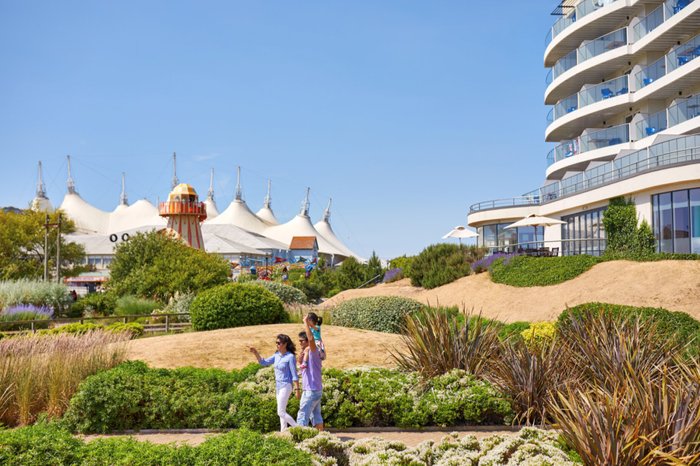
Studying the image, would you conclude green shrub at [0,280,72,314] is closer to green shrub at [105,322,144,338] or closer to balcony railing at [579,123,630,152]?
green shrub at [105,322,144,338]

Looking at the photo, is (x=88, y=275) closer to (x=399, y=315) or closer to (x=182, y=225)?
(x=182, y=225)

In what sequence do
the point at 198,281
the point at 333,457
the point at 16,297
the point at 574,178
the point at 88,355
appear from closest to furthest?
the point at 333,457 < the point at 88,355 < the point at 16,297 < the point at 198,281 < the point at 574,178

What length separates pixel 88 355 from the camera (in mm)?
11266

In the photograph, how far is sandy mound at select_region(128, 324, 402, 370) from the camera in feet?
47.8

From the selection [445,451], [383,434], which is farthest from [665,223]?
[445,451]

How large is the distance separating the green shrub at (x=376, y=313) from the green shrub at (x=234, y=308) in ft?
8.44

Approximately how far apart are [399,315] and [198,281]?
32.6 feet

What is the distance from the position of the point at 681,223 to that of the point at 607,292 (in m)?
7.38

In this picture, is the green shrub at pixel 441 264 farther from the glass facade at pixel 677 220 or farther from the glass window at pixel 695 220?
A: the glass window at pixel 695 220

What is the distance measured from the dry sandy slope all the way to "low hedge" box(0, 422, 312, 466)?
1378cm

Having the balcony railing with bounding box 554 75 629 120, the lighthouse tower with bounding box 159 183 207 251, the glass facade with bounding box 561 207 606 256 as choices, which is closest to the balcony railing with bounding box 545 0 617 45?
the balcony railing with bounding box 554 75 629 120

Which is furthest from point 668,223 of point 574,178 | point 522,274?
point 574,178

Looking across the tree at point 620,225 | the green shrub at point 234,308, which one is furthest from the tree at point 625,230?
the green shrub at point 234,308

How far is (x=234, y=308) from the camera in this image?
19453 millimetres
